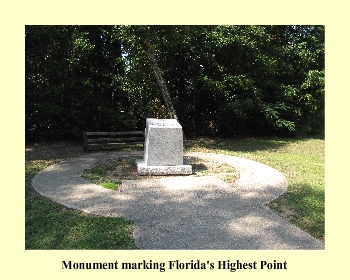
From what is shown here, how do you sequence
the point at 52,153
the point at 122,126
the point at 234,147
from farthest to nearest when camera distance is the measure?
the point at 122,126
the point at 234,147
the point at 52,153

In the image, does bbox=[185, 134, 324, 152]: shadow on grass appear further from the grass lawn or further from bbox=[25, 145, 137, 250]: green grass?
bbox=[25, 145, 137, 250]: green grass

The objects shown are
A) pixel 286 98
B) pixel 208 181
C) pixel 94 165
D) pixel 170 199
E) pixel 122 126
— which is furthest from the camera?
pixel 286 98

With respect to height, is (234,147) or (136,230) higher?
(234,147)

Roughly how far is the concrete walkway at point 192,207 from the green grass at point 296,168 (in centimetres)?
25

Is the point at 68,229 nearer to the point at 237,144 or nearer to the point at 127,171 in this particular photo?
the point at 127,171

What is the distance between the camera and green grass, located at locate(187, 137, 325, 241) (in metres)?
5.10

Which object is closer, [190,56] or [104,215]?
[104,215]

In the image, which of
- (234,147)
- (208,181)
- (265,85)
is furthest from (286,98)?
(208,181)

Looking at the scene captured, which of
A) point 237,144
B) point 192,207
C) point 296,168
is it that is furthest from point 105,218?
point 237,144

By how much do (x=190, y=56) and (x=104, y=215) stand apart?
34.2 ft

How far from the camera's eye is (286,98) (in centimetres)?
1505

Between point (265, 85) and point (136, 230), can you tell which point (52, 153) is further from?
point (265, 85)

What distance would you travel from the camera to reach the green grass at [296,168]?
16.7 ft

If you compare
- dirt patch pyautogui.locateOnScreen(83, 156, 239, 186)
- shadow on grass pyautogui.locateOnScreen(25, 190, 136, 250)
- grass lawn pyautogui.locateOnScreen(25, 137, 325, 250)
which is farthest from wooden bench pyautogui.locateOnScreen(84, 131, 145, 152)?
shadow on grass pyautogui.locateOnScreen(25, 190, 136, 250)
